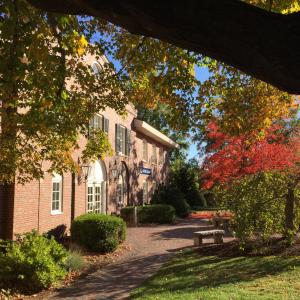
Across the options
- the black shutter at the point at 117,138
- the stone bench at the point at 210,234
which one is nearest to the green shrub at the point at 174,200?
the black shutter at the point at 117,138

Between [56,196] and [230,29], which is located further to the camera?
[56,196]

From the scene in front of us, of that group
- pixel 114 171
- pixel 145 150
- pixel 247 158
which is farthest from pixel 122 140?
pixel 247 158

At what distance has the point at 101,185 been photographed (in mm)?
23047

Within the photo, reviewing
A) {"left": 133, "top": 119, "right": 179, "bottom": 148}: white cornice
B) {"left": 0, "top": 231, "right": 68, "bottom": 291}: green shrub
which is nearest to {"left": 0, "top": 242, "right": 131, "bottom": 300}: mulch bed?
{"left": 0, "top": 231, "right": 68, "bottom": 291}: green shrub

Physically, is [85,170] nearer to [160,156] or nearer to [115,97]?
[115,97]

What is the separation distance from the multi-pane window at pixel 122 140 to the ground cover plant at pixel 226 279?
1306cm

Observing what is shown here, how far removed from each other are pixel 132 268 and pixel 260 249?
3809 mm

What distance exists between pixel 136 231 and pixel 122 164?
20.6 ft

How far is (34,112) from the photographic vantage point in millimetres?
6863

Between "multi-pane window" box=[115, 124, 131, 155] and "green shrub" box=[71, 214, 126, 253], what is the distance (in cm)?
970

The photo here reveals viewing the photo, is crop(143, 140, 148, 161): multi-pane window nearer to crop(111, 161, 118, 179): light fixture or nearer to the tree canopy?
crop(111, 161, 118, 179): light fixture

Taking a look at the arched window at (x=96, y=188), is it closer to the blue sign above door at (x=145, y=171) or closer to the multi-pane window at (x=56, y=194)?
the multi-pane window at (x=56, y=194)

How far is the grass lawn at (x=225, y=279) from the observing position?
8.34 metres

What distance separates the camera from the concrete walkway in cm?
932
